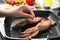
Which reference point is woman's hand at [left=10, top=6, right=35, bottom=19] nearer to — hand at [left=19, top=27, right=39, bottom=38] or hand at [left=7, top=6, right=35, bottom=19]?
hand at [left=7, top=6, right=35, bottom=19]

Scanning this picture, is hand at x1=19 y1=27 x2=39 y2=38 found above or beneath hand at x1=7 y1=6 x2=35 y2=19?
beneath

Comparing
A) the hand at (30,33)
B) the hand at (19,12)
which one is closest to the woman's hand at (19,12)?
the hand at (19,12)

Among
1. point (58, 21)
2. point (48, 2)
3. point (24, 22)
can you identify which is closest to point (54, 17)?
point (58, 21)

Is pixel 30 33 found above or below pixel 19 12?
below

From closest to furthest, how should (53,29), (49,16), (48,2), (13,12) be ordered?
(13,12) < (53,29) < (49,16) < (48,2)

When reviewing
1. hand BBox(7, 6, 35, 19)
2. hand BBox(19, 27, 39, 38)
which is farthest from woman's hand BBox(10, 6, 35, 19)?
hand BBox(19, 27, 39, 38)

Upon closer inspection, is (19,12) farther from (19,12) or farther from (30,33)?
(30,33)

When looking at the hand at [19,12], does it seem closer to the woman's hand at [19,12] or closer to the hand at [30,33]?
the woman's hand at [19,12]

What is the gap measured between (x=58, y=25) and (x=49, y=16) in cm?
12

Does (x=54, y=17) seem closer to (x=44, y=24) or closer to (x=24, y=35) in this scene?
(x=44, y=24)

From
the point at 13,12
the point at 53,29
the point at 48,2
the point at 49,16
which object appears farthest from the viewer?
the point at 48,2

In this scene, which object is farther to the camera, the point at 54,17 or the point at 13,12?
the point at 54,17

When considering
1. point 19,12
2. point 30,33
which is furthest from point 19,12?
point 30,33

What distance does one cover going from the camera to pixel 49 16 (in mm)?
994
